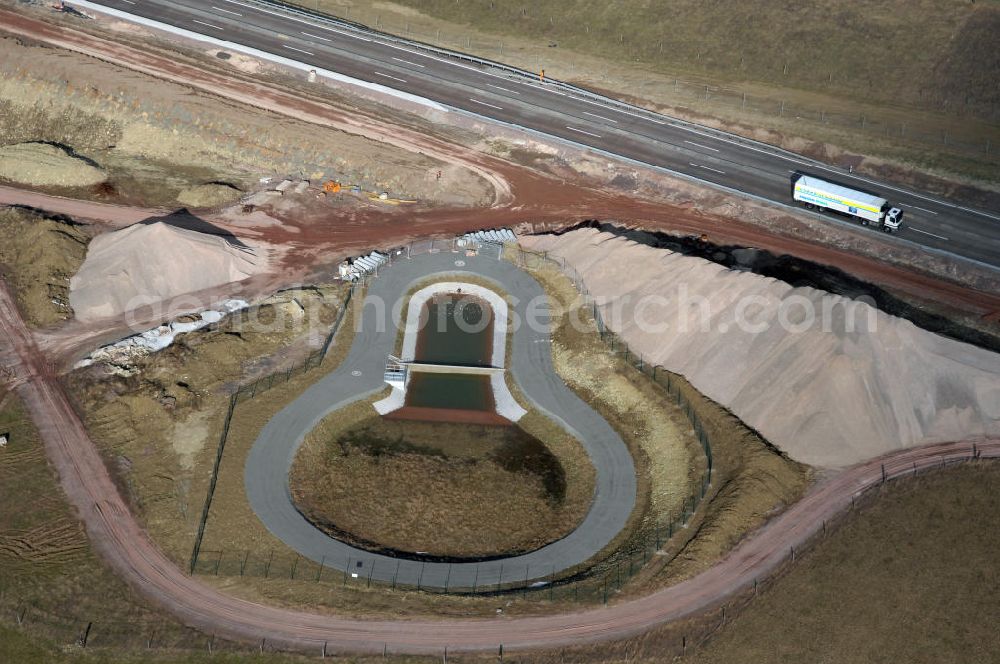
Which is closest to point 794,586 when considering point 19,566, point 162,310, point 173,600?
point 173,600

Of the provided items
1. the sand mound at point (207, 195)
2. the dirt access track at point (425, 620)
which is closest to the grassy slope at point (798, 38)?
the sand mound at point (207, 195)

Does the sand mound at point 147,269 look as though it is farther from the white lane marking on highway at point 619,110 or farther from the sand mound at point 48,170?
the white lane marking on highway at point 619,110

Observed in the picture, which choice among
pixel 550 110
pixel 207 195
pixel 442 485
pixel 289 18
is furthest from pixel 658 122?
pixel 442 485

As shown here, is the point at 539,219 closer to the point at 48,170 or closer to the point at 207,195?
the point at 207,195

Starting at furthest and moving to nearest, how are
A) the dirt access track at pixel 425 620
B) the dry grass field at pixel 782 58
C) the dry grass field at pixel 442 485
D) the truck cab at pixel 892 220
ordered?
1. the dry grass field at pixel 782 58
2. the truck cab at pixel 892 220
3. the dry grass field at pixel 442 485
4. the dirt access track at pixel 425 620

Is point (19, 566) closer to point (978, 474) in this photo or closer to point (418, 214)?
point (418, 214)
